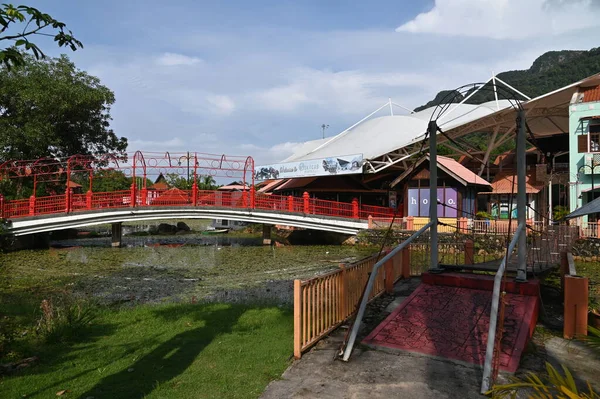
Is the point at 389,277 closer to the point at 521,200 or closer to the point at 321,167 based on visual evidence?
the point at 521,200

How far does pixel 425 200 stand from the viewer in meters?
22.5

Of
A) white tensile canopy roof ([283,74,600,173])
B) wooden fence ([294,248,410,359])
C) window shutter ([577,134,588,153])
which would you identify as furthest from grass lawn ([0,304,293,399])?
window shutter ([577,134,588,153])

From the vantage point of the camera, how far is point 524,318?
5.14 metres

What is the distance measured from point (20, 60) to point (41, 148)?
2483 cm

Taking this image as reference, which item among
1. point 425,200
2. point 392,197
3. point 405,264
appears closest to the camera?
point 405,264

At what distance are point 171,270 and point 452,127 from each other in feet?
55.8

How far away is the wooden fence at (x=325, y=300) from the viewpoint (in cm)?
461

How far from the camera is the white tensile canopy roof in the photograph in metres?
21.1

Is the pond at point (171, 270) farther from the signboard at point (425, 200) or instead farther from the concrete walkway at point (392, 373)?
the concrete walkway at point (392, 373)

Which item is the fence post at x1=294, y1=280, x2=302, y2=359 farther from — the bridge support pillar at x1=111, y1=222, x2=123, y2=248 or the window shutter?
the bridge support pillar at x1=111, y1=222, x2=123, y2=248

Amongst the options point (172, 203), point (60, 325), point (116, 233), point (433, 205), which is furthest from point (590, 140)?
point (116, 233)

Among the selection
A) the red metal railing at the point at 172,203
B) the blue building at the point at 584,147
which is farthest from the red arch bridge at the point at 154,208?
the blue building at the point at 584,147


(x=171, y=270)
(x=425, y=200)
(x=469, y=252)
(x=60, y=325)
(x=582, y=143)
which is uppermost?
(x=582, y=143)

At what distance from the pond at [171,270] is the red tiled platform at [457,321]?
353 cm
